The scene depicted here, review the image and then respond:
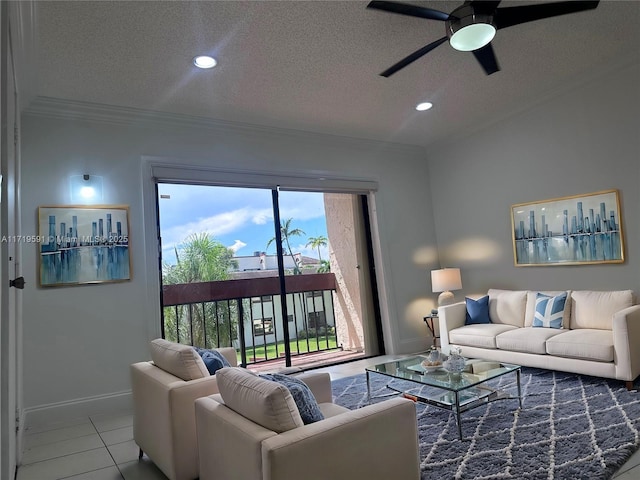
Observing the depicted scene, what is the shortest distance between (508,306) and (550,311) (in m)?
0.54

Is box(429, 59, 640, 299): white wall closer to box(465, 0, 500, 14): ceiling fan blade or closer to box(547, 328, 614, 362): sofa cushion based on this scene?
box(547, 328, 614, 362): sofa cushion

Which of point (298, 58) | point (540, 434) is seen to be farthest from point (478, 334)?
point (298, 58)

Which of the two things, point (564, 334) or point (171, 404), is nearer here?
point (171, 404)

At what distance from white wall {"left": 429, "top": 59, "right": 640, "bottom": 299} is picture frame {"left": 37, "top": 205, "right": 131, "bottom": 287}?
3995 mm

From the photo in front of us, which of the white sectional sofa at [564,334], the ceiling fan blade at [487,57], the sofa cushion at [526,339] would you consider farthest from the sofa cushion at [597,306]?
the ceiling fan blade at [487,57]

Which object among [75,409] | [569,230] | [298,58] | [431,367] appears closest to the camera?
[431,367]

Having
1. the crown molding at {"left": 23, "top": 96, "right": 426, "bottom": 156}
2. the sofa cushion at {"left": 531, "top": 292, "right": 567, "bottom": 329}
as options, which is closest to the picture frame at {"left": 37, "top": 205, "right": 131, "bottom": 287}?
the crown molding at {"left": 23, "top": 96, "right": 426, "bottom": 156}

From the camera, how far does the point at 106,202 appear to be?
3.96 m

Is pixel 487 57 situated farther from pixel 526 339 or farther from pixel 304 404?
pixel 304 404

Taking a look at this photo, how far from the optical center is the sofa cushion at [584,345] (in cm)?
340

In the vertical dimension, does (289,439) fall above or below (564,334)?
above

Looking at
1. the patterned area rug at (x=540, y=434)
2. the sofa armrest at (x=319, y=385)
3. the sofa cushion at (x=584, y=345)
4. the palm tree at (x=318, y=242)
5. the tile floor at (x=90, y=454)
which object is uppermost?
the palm tree at (x=318, y=242)

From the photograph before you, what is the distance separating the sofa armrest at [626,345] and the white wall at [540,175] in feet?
2.80

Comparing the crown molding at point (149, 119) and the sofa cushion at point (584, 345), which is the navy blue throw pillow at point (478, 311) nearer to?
the sofa cushion at point (584, 345)
